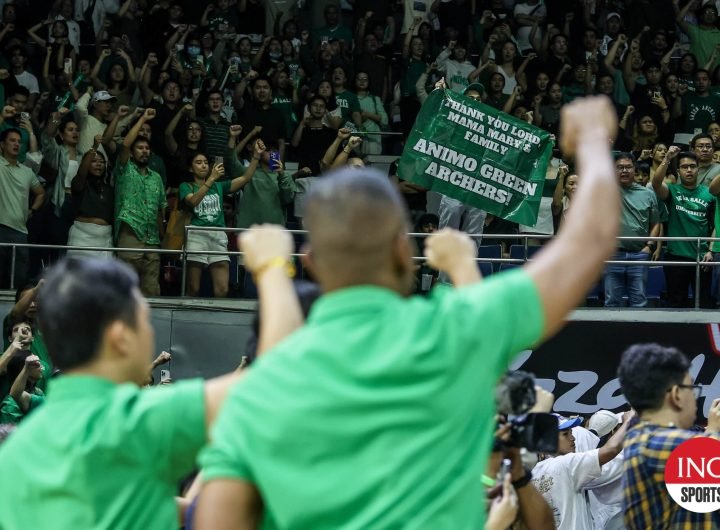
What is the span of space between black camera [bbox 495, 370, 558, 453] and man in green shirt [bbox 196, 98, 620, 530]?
0.78m

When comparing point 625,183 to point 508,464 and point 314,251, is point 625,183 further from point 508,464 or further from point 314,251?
point 314,251

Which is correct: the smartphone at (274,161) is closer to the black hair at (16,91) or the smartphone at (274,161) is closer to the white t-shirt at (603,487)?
the black hair at (16,91)

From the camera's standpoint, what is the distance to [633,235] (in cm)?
1270

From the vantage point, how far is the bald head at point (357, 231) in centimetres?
205

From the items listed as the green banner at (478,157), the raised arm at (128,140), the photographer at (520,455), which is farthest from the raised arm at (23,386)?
the photographer at (520,455)

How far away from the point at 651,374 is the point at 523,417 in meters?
1.44

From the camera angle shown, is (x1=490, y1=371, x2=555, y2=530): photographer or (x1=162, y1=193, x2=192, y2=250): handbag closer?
(x1=490, y1=371, x2=555, y2=530): photographer

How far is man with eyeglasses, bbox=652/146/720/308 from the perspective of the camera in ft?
42.0

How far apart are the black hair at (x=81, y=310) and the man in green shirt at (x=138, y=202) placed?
10180 millimetres

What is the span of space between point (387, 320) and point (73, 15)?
14918mm

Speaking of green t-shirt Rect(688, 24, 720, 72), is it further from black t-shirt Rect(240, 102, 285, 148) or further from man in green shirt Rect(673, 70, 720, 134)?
black t-shirt Rect(240, 102, 285, 148)

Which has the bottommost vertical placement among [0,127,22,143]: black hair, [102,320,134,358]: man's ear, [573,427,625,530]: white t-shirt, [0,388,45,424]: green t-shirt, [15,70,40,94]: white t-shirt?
[573,427,625,530]: white t-shirt

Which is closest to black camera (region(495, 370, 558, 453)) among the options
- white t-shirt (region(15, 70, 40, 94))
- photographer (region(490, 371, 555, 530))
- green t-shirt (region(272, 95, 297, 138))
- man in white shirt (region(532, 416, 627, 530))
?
photographer (region(490, 371, 555, 530))

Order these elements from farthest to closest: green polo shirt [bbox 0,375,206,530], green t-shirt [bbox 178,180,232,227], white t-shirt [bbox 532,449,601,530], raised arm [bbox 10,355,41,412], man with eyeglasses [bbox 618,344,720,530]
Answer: green t-shirt [bbox 178,180,232,227]
raised arm [bbox 10,355,41,412]
white t-shirt [bbox 532,449,601,530]
man with eyeglasses [bbox 618,344,720,530]
green polo shirt [bbox 0,375,206,530]
